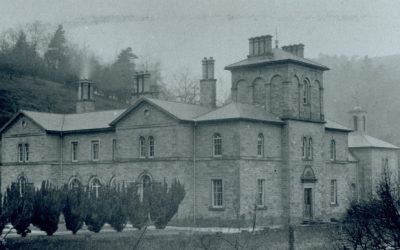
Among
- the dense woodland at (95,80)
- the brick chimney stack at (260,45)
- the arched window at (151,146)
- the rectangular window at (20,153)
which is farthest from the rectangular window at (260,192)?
the dense woodland at (95,80)

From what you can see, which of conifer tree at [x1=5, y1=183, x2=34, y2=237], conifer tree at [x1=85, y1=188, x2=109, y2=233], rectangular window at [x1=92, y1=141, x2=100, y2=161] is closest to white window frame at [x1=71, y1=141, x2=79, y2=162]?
rectangular window at [x1=92, y1=141, x2=100, y2=161]

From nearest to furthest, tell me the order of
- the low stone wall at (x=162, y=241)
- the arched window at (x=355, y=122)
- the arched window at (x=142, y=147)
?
the low stone wall at (x=162, y=241) → the arched window at (x=142, y=147) → the arched window at (x=355, y=122)

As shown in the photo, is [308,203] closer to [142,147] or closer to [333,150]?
[333,150]

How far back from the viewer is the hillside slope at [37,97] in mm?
68625

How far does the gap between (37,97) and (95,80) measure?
1189cm

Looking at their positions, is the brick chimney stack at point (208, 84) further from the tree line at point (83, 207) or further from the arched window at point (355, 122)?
the arched window at point (355, 122)

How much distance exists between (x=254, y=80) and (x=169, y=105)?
6.58 meters

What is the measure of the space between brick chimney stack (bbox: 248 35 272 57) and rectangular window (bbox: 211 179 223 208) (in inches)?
A: 404

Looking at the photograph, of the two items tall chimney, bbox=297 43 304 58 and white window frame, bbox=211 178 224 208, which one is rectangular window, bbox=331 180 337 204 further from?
white window frame, bbox=211 178 224 208

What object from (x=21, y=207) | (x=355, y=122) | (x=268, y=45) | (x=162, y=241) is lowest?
(x=162, y=241)

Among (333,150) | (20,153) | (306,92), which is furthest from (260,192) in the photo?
(20,153)

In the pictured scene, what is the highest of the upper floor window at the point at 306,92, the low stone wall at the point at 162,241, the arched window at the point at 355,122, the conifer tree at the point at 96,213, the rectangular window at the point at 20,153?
the upper floor window at the point at 306,92

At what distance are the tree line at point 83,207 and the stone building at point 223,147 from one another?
5.18 m

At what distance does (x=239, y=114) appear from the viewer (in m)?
36.1
